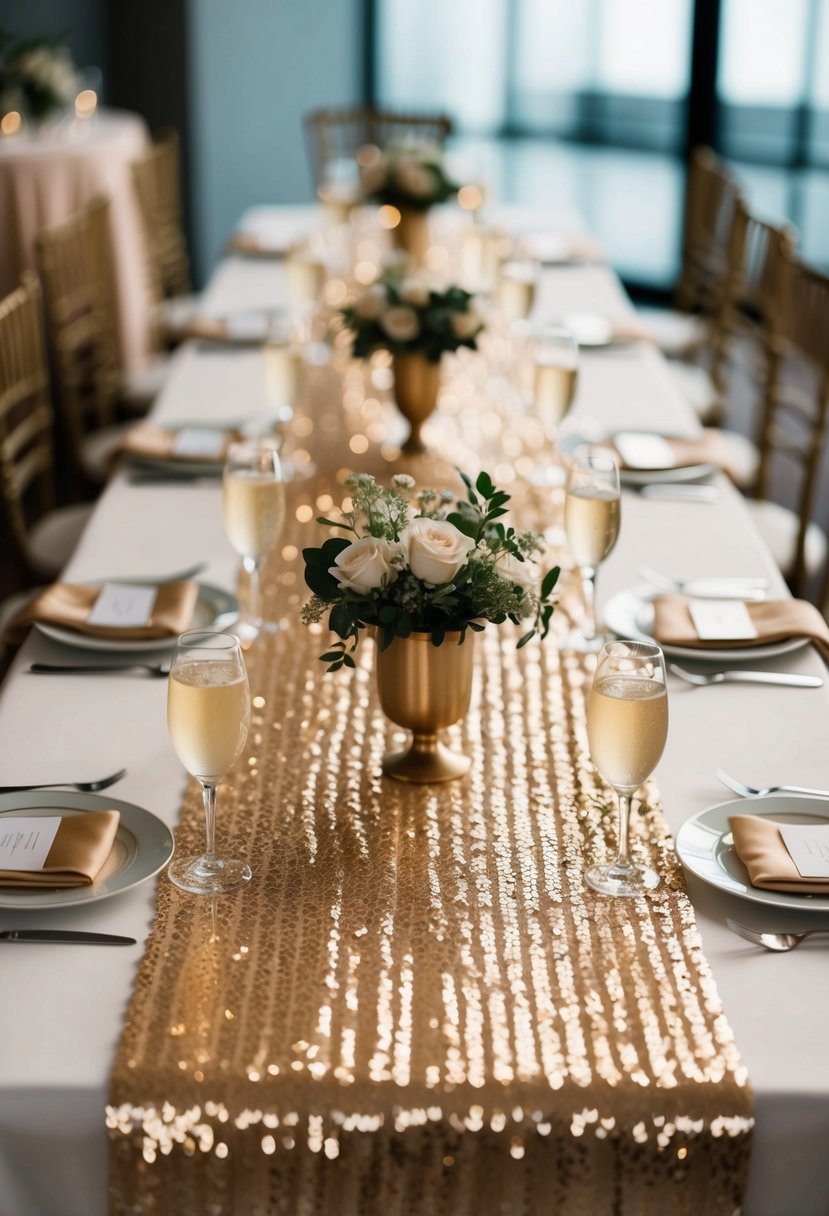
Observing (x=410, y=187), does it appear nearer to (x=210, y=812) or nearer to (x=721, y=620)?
(x=721, y=620)

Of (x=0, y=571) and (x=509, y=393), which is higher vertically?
(x=509, y=393)

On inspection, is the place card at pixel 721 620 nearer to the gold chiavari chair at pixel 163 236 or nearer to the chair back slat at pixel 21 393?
the chair back slat at pixel 21 393

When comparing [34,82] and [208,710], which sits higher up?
[34,82]

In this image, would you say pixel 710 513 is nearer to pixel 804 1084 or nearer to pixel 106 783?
pixel 106 783

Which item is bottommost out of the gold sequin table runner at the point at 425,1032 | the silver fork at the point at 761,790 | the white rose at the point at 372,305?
the gold sequin table runner at the point at 425,1032

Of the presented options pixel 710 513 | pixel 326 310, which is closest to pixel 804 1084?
pixel 710 513

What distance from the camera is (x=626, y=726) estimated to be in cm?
125

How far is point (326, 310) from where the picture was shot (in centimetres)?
346

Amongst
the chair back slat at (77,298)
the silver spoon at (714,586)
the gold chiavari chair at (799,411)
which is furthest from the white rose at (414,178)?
the silver spoon at (714,586)

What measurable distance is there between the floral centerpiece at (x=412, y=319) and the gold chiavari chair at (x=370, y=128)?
3633 mm

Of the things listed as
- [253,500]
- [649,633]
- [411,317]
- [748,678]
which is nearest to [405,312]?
[411,317]

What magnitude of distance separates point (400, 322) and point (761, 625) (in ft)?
2.80

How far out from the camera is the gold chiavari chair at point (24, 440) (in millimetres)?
2693

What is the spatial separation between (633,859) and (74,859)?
50 centimetres
